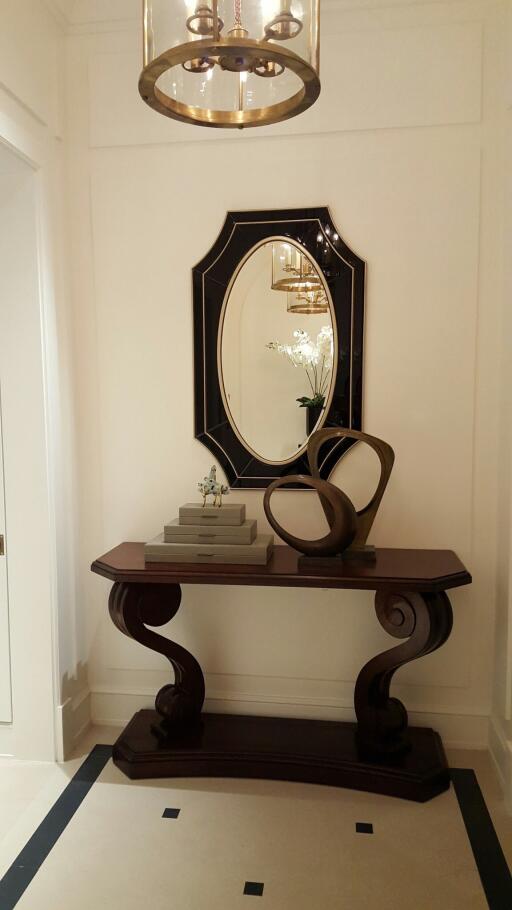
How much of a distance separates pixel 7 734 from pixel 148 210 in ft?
7.53

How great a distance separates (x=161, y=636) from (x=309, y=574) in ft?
2.36

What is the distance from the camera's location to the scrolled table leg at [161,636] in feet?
8.91

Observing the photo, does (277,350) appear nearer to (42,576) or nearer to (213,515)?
(213,515)

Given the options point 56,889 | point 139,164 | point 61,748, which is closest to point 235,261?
point 139,164

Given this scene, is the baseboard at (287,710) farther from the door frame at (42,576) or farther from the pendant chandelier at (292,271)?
the pendant chandelier at (292,271)

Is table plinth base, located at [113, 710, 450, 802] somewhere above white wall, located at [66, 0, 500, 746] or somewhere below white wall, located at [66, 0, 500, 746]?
below

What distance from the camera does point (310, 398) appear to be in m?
2.92

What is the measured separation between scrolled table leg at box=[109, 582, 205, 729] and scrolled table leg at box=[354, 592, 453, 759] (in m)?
0.69

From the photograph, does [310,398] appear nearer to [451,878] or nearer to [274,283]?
[274,283]

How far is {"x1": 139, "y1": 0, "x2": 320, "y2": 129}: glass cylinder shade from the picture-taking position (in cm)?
127

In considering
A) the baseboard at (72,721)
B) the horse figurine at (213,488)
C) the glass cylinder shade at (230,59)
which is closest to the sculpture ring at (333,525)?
the horse figurine at (213,488)

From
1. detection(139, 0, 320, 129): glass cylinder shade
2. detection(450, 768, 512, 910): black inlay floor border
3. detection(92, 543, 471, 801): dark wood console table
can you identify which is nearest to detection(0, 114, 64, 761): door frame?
detection(92, 543, 471, 801): dark wood console table

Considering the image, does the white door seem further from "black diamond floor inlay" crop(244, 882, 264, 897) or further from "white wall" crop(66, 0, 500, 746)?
"black diamond floor inlay" crop(244, 882, 264, 897)

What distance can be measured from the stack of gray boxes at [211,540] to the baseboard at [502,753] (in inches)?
45.3
